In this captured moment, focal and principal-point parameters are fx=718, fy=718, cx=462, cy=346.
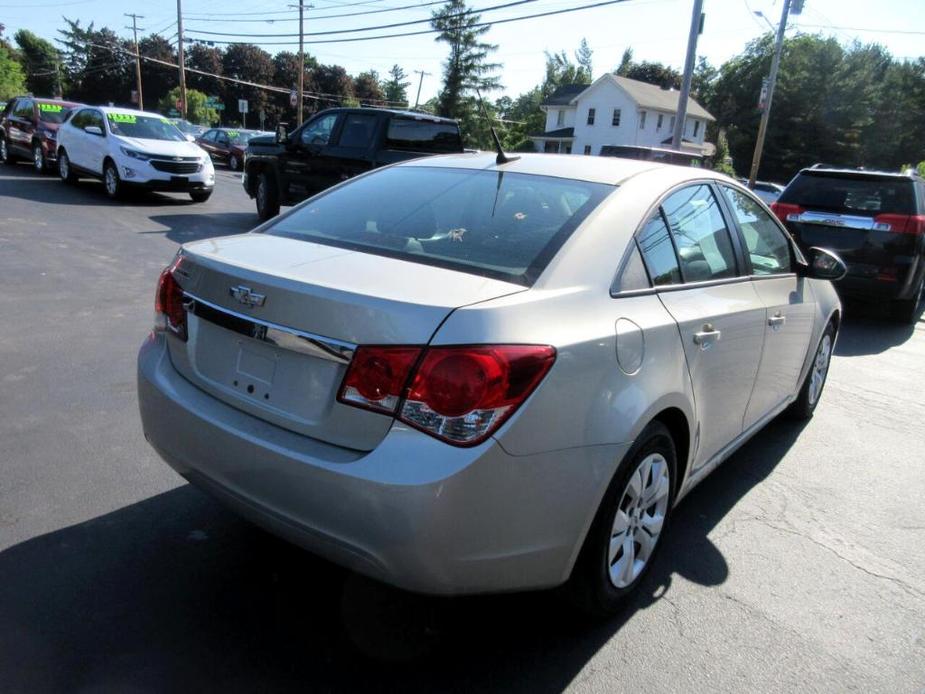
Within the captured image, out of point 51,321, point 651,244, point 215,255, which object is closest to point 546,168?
point 651,244

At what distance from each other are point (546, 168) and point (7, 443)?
3060 mm

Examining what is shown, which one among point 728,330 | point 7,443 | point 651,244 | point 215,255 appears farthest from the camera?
point 7,443

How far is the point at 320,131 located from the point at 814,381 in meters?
9.32

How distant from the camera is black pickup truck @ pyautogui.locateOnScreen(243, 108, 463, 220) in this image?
11.2 m

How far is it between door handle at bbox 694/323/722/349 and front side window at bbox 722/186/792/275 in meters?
0.84

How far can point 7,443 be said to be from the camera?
371 centimetres

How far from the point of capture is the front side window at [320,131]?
1179cm

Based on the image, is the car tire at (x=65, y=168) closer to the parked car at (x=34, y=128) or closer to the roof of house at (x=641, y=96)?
the parked car at (x=34, y=128)

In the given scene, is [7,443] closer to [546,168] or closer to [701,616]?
[546,168]

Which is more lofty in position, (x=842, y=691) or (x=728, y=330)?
(x=728, y=330)

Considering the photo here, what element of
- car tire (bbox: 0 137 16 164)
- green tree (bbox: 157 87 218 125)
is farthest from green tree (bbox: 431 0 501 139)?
car tire (bbox: 0 137 16 164)

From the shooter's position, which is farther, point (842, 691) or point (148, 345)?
point (148, 345)

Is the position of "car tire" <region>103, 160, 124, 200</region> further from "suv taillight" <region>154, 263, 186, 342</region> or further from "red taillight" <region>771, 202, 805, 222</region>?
"suv taillight" <region>154, 263, 186, 342</region>

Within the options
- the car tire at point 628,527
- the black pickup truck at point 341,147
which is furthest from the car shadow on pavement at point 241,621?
the black pickup truck at point 341,147
